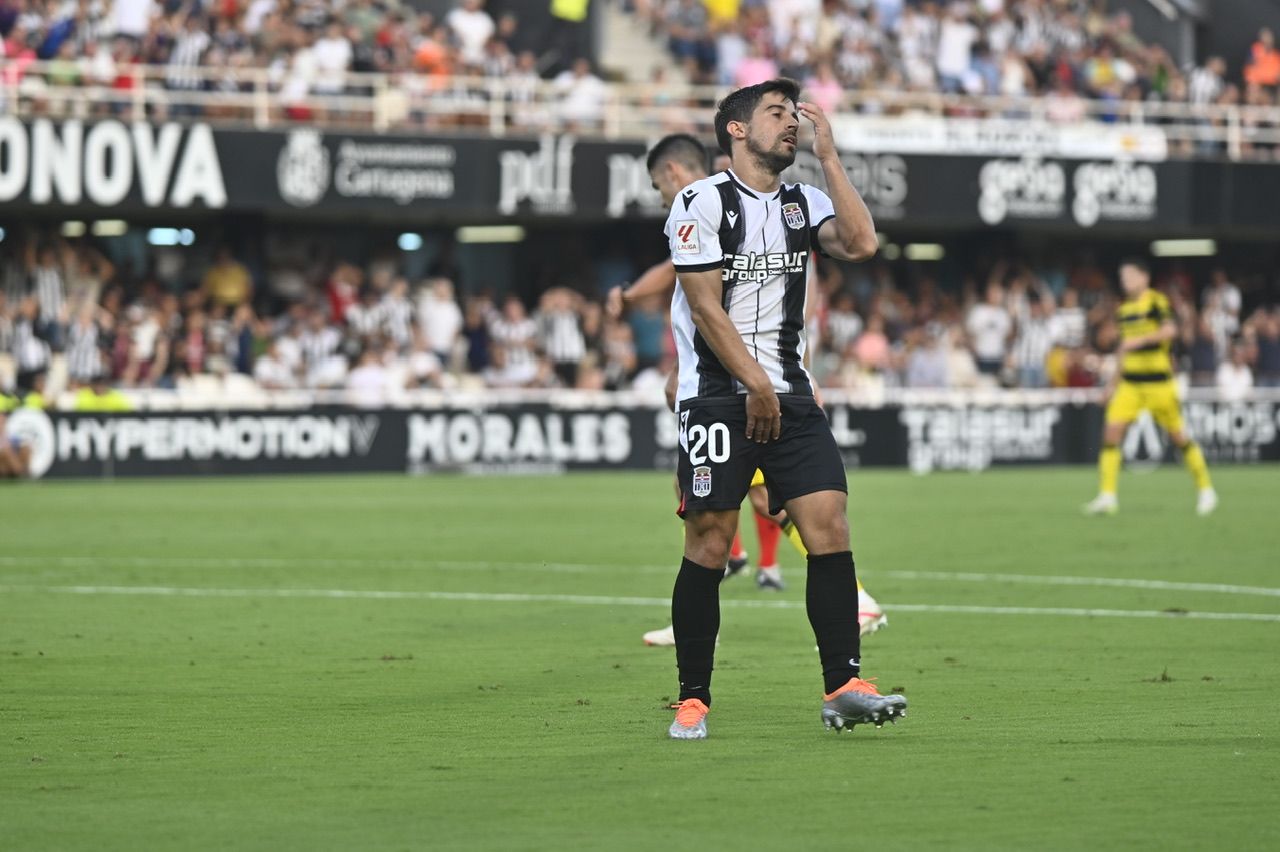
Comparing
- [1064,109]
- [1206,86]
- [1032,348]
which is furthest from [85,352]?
[1206,86]

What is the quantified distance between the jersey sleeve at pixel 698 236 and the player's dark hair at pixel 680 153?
2792 mm

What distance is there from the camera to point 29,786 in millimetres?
6328

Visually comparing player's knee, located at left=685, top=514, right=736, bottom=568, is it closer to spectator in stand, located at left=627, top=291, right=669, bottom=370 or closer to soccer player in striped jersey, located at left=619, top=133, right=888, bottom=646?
soccer player in striped jersey, located at left=619, top=133, right=888, bottom=646

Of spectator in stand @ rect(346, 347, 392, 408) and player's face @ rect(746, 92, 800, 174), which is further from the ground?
player's face @ rect(746, 92, 800, 174)

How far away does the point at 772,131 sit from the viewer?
7.30 meters

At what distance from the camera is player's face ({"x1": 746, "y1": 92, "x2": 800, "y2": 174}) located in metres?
7.28

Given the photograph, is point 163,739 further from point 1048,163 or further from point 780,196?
point 1048,163

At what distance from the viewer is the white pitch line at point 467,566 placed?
533 inches

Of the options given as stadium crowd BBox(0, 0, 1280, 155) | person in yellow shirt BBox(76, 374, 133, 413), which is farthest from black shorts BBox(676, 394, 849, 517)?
stadium crowd BBox(0, 0, 1280, 155)

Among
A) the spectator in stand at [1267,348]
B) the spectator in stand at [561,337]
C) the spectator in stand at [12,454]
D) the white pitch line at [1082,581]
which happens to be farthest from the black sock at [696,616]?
the spectator in stand at [1267,348]

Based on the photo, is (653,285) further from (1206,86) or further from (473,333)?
(1206,86)

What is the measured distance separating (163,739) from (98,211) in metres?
23.3

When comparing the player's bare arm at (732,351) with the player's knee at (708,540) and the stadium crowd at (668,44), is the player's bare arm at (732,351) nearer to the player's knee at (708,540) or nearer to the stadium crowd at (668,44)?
the player's knee at (708,540)

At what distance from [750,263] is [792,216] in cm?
23
